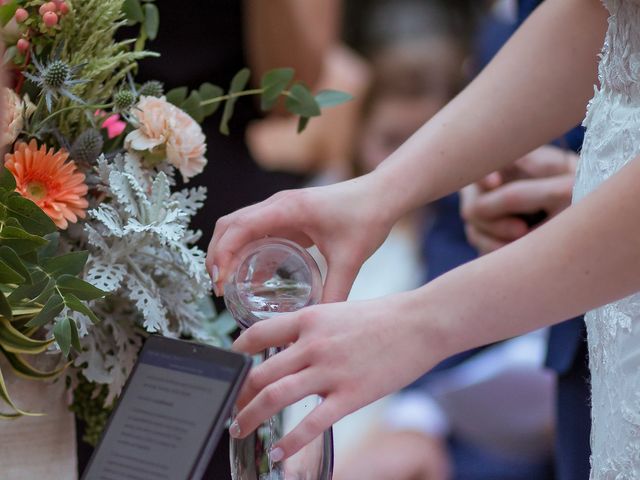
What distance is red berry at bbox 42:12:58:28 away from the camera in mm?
928

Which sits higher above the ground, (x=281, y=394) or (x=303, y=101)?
(x=303, y=101)

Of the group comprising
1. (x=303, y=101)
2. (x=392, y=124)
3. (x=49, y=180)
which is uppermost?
(x=392, y=124)

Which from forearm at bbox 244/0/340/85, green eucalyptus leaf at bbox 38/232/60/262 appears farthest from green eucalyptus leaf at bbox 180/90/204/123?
forearm at bbox 244/0/340/85

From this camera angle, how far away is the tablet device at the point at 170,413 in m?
0.77

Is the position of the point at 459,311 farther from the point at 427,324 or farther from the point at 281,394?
the point at 281,394

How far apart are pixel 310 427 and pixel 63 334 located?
23cm

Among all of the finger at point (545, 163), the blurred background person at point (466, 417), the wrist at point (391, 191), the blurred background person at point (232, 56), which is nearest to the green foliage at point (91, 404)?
the wrist at point (391, 191)

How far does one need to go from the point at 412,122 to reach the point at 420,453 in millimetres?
919

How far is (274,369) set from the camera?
2.61 ft

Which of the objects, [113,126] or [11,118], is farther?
[113,126]

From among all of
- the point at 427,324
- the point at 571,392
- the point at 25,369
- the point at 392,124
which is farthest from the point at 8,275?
the point at 392,124

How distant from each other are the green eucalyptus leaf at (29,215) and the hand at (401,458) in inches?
58.3

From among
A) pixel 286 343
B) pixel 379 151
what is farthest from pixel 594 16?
pixel 379 151

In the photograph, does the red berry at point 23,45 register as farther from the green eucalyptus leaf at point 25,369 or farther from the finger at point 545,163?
the finger at point 545,163
